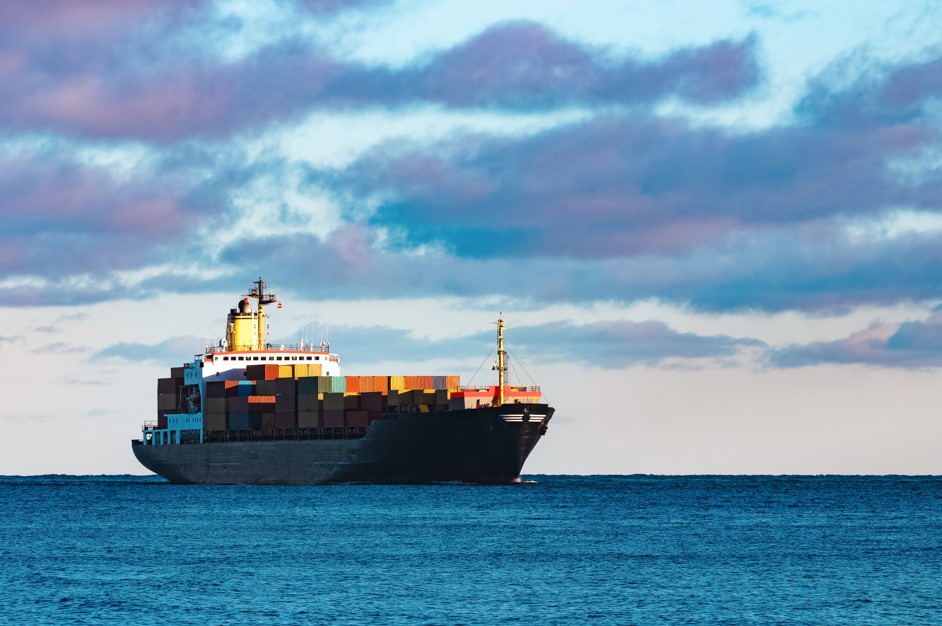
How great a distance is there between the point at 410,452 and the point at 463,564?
47206mm

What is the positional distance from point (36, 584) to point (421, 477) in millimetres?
55854

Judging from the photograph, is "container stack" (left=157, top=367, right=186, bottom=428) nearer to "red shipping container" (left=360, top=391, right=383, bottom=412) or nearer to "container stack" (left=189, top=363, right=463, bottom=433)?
"container stack" (left=189, top=363, right=463, bottom=433)

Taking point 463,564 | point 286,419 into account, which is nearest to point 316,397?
point 286,419

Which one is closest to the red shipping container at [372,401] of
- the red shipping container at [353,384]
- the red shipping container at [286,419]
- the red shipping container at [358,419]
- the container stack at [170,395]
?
the red shipping container at [358,419]

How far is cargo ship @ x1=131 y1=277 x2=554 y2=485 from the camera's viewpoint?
337ft

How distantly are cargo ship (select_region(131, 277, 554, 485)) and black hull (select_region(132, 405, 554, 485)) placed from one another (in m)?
0.10

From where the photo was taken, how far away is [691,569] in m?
57.5

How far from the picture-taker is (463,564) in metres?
58.8

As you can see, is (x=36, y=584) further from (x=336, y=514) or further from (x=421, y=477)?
(x=421, y=477)

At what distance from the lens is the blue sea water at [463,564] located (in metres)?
45.9

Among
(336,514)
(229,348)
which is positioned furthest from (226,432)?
(336,514)

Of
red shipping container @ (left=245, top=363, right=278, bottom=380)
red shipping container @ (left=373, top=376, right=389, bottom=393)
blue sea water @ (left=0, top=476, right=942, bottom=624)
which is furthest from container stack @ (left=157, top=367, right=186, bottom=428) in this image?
blue sea water @ (left=0, top=476, right=942, bottom=624)

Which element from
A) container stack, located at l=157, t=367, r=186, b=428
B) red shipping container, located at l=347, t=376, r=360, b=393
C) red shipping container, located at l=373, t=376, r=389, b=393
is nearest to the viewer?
red shipping container, located at l=373, t=376, r=389, b=393

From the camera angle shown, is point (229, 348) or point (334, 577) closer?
point (334, 577)
